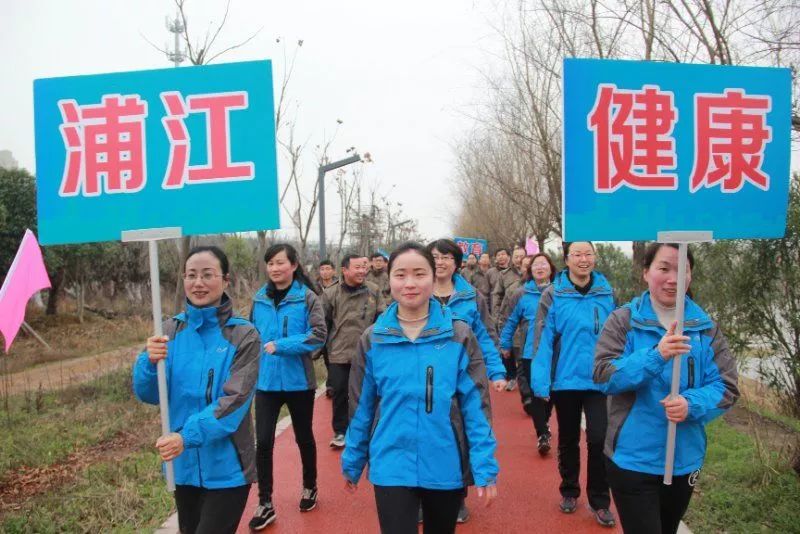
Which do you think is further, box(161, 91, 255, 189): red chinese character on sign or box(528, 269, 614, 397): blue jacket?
box(528, 269, 614, 397): blue jacket

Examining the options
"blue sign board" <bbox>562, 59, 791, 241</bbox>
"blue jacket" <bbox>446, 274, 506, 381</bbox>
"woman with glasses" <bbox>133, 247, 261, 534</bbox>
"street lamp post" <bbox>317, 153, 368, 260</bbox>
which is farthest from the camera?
"street lamp post" <bbox>317, 153, 368, 260</bbox>

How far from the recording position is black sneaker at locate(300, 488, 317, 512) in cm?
434

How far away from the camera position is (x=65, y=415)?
7477mm

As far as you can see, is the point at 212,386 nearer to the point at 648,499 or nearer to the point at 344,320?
the point at 648,499

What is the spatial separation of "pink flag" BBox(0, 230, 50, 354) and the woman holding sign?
442 cm

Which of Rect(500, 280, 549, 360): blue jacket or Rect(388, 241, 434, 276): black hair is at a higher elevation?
Rect(388, 241, 434, 276): black hair

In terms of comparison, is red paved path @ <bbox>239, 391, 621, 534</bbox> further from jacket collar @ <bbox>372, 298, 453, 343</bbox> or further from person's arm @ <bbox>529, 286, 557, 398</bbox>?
jacket collar @ <bbox>372, 298, 453, 343</bbox>

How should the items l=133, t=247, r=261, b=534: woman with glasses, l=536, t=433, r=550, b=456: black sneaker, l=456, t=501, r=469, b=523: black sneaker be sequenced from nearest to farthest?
1. l=133, t=247, r=261, b=534: woman with glasses
2. l=456, t=501, r=469, b=523: black sneaker
3. l=536, t=433, r=550, b=456: black sneaker

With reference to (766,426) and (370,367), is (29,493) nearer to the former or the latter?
(370,367)

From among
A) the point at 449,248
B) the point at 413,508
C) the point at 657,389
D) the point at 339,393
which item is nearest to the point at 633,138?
the point at 657,389

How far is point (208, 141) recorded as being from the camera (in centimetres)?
276

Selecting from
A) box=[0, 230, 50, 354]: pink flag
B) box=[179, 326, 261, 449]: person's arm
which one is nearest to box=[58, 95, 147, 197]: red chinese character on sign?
box=[179, 326, 261, 449]: person's arm

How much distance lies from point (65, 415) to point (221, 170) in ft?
20.4

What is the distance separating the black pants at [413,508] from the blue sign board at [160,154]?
131cm
